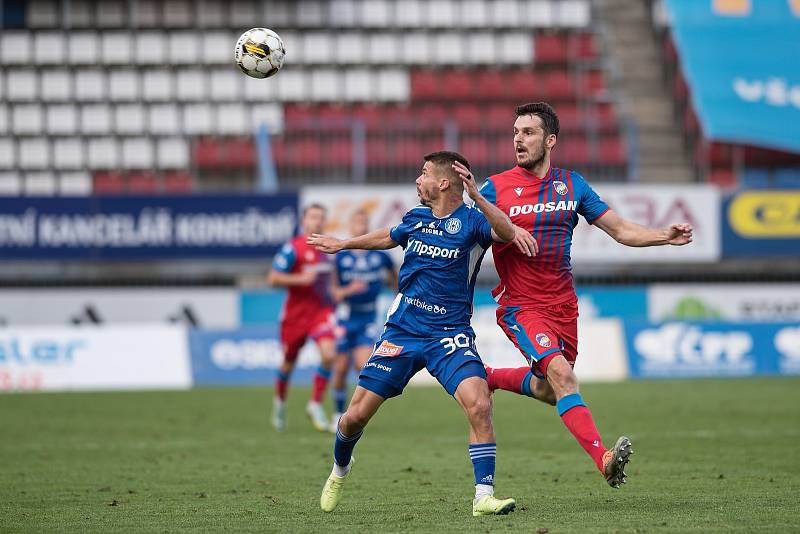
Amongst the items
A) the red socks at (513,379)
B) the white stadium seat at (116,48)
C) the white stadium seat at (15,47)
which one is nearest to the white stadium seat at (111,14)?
the white stadium seat at (116,48)

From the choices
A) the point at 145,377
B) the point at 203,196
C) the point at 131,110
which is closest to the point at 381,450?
the point at 145,377

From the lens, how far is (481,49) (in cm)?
3145

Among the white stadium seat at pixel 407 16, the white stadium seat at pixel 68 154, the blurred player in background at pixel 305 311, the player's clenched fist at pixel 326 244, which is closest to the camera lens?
the player's clenched fist at pixel 326 244

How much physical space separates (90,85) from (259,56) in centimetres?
2161

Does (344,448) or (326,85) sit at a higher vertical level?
(326,85)

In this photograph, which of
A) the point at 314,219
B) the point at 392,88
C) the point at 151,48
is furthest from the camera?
the point at 151,48

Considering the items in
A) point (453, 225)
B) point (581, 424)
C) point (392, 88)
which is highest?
point (392, 88)

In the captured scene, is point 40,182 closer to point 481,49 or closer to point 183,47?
point 183,47

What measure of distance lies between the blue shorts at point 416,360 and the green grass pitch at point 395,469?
81 centimetres

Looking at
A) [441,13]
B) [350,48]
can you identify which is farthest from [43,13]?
[441,13]

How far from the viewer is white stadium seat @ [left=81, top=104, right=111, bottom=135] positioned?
2984 cm

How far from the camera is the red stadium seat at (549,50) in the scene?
31344mm

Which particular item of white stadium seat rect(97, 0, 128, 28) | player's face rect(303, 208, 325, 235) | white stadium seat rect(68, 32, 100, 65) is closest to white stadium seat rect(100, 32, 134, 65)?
white stadium seat rect(68, 32, 100, 65)

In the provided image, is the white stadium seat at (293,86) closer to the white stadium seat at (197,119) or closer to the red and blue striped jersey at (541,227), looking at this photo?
the white stadium seat at (197,119)
